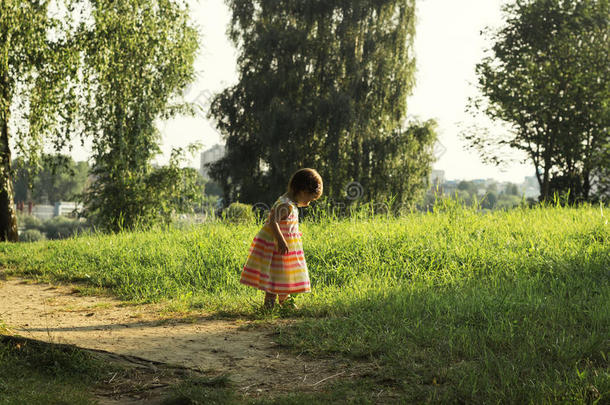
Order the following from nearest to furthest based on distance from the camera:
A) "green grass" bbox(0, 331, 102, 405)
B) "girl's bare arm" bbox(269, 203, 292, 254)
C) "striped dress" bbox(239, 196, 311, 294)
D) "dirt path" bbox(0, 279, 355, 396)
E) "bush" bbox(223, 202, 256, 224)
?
"green grass" bbox(0, 331, 102, 405), "dirt path" bbox(0, 279, 355, 396), "girl's bare arm" bbox(269, 203, 292, 254), "striped dress" bbox(239, 196, 311, 294), "bush" bbox(223, 202, 256, 224)

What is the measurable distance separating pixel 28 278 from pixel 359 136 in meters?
17.1

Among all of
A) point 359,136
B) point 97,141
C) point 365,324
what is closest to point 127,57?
point 97,141

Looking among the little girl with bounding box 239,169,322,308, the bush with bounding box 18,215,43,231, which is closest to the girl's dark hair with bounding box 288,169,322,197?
the little girl with bounding box 239,169,322,308

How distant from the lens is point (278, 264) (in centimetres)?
599

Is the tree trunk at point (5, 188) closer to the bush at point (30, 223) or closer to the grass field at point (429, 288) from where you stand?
the grass field at point (429, 288)

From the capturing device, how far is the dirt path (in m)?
4.15

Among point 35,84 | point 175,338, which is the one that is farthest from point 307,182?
point 35,84

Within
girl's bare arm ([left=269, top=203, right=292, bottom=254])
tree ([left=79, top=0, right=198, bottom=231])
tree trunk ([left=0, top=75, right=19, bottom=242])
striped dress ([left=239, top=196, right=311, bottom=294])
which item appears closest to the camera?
girl's bare arm ([left=269, top=203, right=292, bottom=254])

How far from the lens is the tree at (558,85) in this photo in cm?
2372

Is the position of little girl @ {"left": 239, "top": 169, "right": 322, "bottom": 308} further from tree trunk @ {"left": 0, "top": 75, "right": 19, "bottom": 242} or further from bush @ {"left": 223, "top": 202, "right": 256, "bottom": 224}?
tree trunk @ {"left": 0, "top": 75, "right": 19, "bottom": 242}

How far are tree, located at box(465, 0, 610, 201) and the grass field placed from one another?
50.3 feet

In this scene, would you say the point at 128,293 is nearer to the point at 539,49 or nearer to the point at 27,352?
the point at 27,352

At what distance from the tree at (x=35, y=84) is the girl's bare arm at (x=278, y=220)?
950 cm

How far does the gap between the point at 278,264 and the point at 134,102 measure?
14155mm
